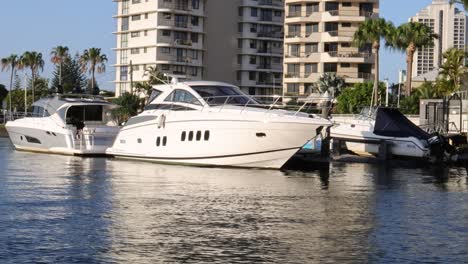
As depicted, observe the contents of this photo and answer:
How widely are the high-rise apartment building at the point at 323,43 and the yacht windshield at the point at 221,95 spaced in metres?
64.6

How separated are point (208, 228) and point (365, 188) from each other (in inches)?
480

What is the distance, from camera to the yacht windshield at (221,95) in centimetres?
3841

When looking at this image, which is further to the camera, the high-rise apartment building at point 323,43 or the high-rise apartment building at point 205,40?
the high-rise apartment building at point 205,40

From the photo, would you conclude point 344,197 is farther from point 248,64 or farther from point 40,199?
point 248,64

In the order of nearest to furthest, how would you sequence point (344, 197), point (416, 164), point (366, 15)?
point (344, 197), point (416, 164), point (366, 15)

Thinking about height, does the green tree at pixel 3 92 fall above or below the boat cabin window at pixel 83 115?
above

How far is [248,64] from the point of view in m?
120

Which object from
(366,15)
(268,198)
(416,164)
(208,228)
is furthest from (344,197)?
(366,15)

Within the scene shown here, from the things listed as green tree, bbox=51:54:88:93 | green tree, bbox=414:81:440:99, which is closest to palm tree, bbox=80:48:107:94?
green tree, bbox=51:54:88:93

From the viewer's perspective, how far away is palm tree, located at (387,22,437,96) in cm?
7775

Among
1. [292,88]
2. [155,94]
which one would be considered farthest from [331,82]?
[155,94]

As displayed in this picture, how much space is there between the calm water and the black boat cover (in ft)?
36.6

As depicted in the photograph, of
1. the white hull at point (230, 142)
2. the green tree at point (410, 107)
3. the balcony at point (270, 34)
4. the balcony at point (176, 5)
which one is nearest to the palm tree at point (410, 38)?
the green tree at point (410, 107)

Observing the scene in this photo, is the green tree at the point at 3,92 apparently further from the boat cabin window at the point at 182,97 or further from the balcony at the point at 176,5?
the boat cabin window at the point at 182,97
